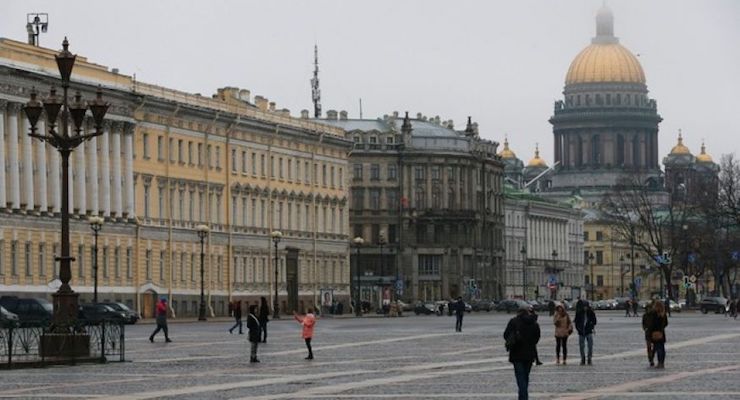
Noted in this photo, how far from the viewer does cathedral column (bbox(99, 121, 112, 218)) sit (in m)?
119

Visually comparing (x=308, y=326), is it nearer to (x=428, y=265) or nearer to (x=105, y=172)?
(x=105, y=172)

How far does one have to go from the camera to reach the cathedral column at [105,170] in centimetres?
11889

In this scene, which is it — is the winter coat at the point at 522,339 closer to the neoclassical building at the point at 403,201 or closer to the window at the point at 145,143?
the window at the point at 145,143

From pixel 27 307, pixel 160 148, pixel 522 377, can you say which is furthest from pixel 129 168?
pixel 522 377

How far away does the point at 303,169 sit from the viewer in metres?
150

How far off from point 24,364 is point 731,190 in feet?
298

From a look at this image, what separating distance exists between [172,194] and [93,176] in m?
10.6

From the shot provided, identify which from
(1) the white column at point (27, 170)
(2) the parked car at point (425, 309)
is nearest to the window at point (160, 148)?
(1) the white column at point (27, 170)

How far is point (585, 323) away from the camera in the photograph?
56.0 m

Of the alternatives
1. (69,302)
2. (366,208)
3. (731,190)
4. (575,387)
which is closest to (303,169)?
(731,190)

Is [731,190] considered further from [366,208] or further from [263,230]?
[366,208]

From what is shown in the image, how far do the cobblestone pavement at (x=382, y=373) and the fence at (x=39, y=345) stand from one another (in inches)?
30.8

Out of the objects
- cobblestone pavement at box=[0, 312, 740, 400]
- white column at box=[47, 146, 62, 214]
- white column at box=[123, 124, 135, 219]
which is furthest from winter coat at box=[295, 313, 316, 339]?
white column at box=[123, 124, 135, 219]

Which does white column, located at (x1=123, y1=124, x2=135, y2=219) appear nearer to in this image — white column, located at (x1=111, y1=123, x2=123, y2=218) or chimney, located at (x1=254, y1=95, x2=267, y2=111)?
white column, located at (x1=111, y1=123, x2=123, y2=218)
